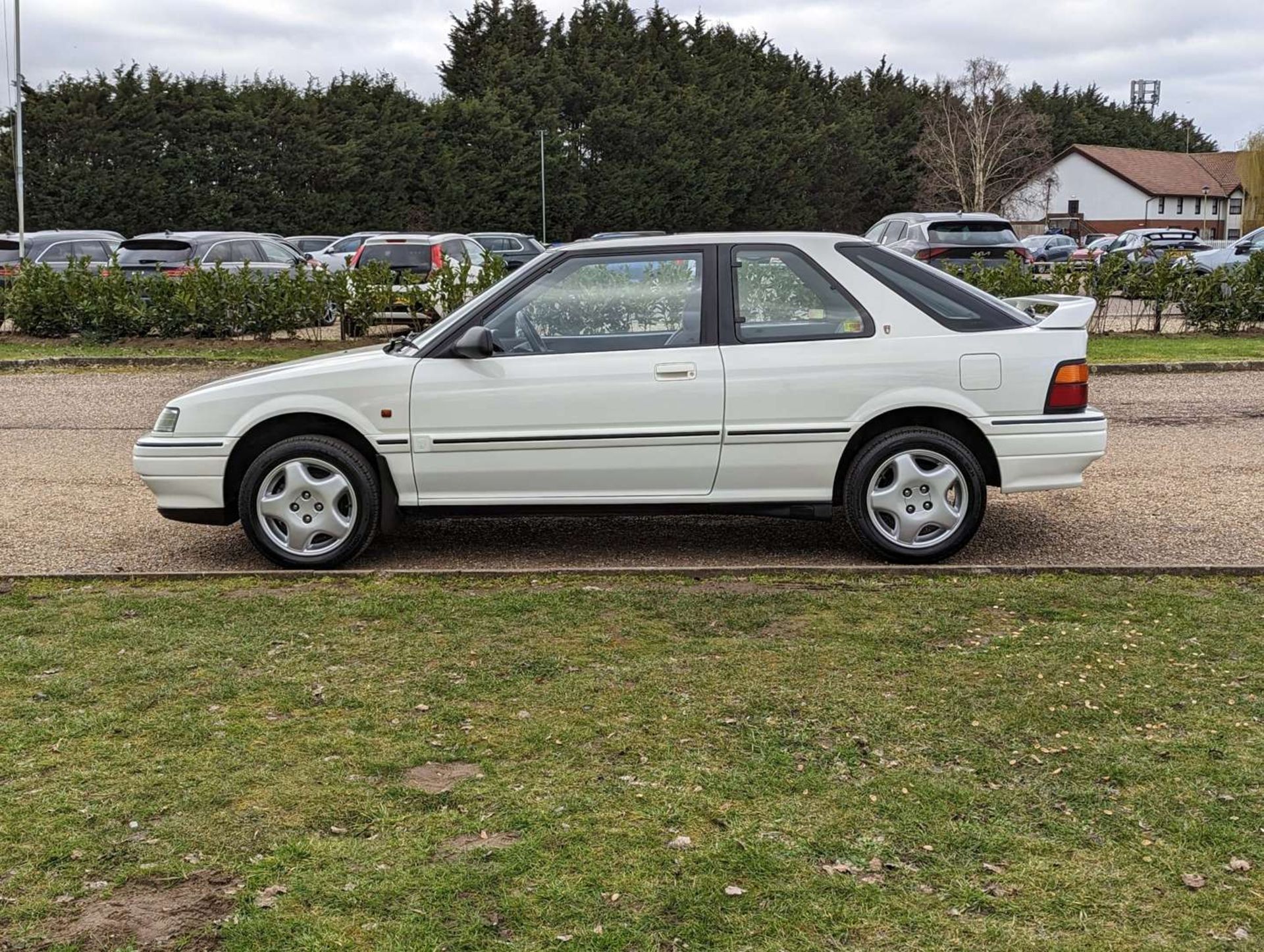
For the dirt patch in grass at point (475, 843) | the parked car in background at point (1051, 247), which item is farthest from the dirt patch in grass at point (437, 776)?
the parked car in background at point (1051, 247)

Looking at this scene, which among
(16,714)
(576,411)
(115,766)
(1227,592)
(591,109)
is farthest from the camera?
(591,109)

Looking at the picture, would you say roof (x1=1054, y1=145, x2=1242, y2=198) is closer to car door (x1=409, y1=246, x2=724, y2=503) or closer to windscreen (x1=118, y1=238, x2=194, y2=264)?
windscreen (x1=118, y1=238, x2=194, y2=264)

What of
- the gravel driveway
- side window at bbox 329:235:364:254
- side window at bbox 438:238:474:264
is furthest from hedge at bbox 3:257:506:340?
side window at bbox 329:235:364:254

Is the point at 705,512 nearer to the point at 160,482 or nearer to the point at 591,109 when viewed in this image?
the point at 160,482

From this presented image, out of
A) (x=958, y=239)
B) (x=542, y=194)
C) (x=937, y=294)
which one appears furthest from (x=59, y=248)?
(x=542, y=194)

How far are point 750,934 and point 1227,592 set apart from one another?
12.5ft

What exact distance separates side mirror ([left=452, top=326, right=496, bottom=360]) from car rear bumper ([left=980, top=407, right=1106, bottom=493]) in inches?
99.0

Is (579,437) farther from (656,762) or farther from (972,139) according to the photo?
(972,139)

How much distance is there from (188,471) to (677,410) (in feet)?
8.43

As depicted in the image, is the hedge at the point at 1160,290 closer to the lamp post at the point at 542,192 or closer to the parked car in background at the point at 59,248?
the parked car in background at the point at 59,248

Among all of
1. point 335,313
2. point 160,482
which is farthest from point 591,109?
point 160,482

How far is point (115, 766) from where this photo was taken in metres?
4.16

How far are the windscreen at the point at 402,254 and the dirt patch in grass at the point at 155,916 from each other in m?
19.1

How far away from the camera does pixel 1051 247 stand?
5062 cm
